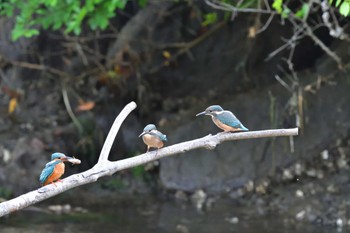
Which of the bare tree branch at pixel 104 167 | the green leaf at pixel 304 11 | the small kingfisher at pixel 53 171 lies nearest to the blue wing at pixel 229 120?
the bare tree branch at pixel 104 167

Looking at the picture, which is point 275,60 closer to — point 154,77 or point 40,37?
point 154,77

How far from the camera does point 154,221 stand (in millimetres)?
7664

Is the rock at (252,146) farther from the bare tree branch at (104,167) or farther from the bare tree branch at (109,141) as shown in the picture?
the bare tree branch at (109,141)

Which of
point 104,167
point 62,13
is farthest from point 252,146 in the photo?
point 104,167

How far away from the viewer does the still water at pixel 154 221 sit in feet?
23.7

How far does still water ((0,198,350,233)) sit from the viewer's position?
7219 millimetres

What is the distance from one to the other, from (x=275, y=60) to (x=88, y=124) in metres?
2.66

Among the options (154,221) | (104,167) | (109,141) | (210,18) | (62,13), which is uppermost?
(210,18)

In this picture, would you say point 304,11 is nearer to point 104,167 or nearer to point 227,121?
point 227,121

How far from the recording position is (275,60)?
9539 mm

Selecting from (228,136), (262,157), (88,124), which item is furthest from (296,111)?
(228,136)

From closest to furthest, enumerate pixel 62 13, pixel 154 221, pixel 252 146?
pixel 154 221, pixel 62 13, pixel 252 146

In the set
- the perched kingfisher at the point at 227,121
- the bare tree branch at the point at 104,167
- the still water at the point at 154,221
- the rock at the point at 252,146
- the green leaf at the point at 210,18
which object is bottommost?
the bare tree branch at the point at 104,167

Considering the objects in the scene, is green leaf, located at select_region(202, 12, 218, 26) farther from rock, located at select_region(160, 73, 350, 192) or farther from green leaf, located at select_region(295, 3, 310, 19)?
green leaf, located at select_region(295, 3, 310, 19)
